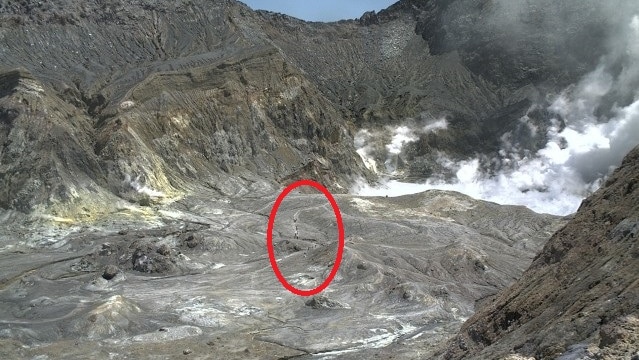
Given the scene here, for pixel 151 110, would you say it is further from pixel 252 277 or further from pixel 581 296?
pixel 581 296

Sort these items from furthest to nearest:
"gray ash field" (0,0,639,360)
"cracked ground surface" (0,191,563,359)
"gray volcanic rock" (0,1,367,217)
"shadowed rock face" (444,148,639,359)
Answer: "gray volcanic rock" (0,1,367,217), "cracked ground surface" (0,191,563,359), "gray ash field" (0,0,639,360), "shadowed rock face" (444,148,639,359)

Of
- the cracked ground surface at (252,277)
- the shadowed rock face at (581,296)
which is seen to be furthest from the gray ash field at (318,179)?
the cracked ground surface at (252,277)

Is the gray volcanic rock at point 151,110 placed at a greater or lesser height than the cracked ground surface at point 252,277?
greater

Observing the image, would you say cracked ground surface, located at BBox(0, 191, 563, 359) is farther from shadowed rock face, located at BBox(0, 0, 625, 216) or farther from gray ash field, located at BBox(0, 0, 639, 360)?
shadowed rock face, located at BBox(0, 0, 625, 216)

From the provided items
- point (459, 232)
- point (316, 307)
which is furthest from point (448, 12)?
point (316, 307)

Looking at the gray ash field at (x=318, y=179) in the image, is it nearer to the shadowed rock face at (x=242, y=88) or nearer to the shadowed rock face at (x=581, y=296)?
the shadowed rock face at (x=581, y=296)

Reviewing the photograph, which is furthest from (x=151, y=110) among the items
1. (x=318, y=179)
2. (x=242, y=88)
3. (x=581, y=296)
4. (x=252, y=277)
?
(x=581, y=296)

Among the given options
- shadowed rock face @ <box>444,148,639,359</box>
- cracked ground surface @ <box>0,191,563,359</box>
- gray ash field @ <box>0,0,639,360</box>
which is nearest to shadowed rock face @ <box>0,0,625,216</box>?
gray ash field @ <box>0,0,639,360</box>

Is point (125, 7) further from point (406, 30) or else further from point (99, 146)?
point (406, 30)
